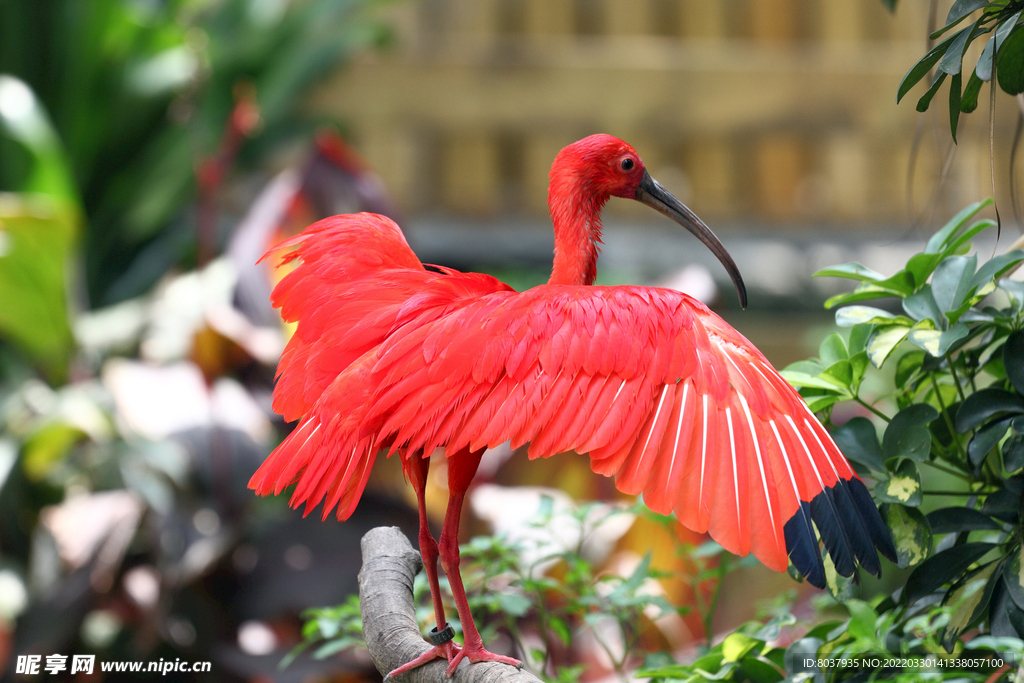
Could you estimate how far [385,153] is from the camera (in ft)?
10.6

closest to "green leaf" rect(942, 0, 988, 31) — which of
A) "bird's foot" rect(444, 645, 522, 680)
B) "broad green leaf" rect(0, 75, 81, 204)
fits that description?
"bird's foot" rect(444, 645, 522, 680)

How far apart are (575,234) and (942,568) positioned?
562 millimetres

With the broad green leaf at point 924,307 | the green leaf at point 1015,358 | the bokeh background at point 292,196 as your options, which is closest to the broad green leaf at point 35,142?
the bokeh background at point 292,196

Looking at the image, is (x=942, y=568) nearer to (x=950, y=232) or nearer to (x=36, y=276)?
(x=950, y=232)

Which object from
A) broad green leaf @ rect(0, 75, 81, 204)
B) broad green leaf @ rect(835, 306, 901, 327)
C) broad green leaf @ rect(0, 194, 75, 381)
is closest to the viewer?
broad green leaf @ rect(835, 306, 901, 327)

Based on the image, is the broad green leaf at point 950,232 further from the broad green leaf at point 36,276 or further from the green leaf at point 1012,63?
the broad green leaf at point 36,276

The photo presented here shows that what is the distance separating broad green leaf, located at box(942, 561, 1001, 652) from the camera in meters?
0.97

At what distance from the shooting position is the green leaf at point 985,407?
977mm

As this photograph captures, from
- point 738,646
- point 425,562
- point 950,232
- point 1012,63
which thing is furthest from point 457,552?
point 1012,63

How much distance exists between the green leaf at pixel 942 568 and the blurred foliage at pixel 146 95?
267 centimetres

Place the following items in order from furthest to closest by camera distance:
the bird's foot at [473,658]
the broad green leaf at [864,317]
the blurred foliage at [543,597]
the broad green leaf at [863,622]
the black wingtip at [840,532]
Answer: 1. the blurred foliage at [543,597]
2. the broad green leaf at [864,317]
3. the bird's foot at [473,658]
4. the broad green leaf at [863,622]
5. the black wingtip at [840,532]

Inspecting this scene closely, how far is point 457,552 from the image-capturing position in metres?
0.96

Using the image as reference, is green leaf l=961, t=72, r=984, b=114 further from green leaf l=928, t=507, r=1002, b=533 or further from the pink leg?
the pink leg

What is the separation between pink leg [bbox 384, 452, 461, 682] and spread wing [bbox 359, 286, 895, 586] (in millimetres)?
69
